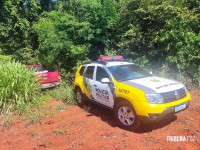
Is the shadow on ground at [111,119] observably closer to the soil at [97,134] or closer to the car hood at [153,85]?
the soil at [97,134]

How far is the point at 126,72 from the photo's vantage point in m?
7.27

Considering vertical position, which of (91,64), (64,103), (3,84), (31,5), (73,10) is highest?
(31,5)

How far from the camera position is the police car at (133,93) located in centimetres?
582

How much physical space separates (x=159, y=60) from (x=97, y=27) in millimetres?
3691

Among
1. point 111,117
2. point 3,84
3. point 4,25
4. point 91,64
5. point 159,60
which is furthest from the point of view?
point 4,25

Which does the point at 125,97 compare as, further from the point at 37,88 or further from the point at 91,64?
the point at 37,88

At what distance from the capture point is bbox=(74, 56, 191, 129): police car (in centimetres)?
582

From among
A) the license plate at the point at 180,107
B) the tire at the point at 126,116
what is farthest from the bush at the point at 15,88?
the license plate at the point at 180,107

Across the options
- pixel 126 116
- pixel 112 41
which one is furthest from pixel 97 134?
pixel 112 41

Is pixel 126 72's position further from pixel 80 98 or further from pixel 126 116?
pixel 80 98

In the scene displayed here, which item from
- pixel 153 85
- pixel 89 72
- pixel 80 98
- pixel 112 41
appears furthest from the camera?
pixel 112 41

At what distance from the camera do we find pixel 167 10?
10.5 meters

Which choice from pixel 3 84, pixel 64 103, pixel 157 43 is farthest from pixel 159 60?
pixel 3 84

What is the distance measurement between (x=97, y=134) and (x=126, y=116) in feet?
2.85
